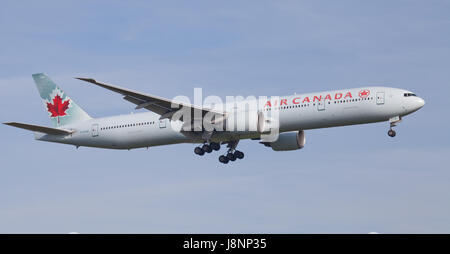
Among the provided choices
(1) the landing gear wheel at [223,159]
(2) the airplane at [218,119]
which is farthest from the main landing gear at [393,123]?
(1) the landing gear wheel at [223,159]

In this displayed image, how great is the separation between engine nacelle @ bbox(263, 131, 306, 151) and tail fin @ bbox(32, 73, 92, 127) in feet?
48.8

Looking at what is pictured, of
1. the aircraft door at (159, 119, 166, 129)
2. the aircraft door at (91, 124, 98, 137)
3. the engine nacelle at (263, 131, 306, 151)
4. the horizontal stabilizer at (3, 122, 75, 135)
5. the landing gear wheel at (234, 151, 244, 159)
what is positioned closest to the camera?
the horizontal stabilizer at (3, 122, 75, 135)

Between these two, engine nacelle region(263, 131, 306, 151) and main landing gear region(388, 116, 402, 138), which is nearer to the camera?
main landing gear region(388, 116, 402, 138)

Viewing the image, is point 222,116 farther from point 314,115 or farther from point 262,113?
point 314,115

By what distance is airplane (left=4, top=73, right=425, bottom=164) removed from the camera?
49.4m

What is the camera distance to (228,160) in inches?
2243

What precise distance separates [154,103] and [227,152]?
8.55m

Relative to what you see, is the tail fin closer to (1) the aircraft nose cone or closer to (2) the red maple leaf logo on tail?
(2) the red maple leaf logo on tail

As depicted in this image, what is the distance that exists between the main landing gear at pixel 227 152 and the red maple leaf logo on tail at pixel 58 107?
1222cm

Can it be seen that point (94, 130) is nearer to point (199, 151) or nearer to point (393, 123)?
point (199, 151)

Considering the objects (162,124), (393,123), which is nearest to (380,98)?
(393,123)

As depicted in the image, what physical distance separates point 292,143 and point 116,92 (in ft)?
51.7

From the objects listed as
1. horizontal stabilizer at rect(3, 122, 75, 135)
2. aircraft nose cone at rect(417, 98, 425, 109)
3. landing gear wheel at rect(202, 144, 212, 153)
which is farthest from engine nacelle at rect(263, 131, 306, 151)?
horizontal stabilizer at rect(3, 122, 75, 135)

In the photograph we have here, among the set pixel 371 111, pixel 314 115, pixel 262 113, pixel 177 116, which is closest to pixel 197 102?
pixel 177 116
